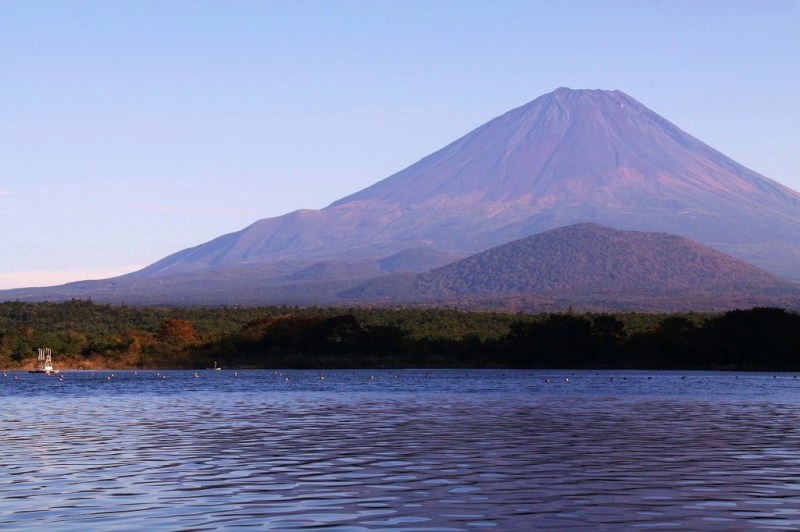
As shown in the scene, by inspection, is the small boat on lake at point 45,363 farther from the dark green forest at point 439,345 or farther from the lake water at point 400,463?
the lake water at point 400,463

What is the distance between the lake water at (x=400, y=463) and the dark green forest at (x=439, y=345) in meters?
43.1

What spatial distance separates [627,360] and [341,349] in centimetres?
2376

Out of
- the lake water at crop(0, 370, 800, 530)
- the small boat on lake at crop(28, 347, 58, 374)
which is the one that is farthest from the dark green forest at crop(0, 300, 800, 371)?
the lake water at crop(0, 370, 800, 530)

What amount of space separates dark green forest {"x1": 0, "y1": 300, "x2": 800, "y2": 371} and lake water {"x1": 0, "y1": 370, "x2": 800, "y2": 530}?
43093 millimetres

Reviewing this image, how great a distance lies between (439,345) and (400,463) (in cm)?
8264

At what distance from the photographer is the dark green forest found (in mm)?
102812

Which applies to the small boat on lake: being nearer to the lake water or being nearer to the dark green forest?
the dark green forest

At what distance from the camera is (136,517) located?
73.6 ft

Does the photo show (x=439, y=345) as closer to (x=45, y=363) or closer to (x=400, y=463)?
(x=45, y=363)

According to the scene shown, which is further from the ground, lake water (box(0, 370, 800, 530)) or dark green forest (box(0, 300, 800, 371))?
dark green forest (box(0, 300, 800, 371))

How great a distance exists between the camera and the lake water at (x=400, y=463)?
74.3 ft

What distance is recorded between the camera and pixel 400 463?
1206 inches

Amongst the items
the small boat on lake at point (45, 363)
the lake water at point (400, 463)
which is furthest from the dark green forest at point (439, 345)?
the lake water at point (400, 463)

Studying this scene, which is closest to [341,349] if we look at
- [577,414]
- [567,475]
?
[577,414]
